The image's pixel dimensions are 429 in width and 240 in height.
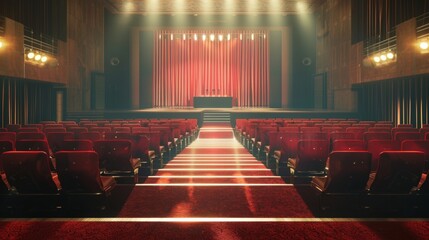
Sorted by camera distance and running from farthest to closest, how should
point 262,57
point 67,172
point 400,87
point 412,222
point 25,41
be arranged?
point 262,57 < point 400,87 < point 25,41 < point 67,172 < point 412,222

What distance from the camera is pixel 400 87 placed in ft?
52.9

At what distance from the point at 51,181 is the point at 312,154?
3.31 metres

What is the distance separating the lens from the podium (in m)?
26.9

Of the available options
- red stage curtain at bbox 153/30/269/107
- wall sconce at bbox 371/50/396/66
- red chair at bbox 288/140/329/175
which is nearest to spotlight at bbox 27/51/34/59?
red chair at bbox 288/140/329/175

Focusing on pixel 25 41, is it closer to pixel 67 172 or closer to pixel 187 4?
pixel 187 4

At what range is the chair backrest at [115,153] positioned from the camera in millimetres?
6156

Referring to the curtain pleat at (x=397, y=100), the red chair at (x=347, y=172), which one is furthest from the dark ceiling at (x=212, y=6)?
the red chair at (x=347, y=172)

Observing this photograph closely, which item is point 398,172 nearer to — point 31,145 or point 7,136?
point 31,145

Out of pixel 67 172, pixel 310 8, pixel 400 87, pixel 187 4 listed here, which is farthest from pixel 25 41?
pixel 310 8

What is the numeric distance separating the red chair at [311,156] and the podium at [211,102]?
68.0 ft

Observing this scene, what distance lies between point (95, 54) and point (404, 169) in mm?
20367

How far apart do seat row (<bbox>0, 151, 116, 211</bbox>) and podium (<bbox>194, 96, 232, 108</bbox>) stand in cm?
2210

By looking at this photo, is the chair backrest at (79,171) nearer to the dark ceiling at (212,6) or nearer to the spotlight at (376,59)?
the spotlight at (376,59)

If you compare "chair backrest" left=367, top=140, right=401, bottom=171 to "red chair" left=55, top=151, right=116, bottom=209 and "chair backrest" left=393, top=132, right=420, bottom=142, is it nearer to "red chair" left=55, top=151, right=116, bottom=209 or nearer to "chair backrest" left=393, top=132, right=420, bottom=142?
"chair backrest" left=393, top=132, right=420, bottom=142
